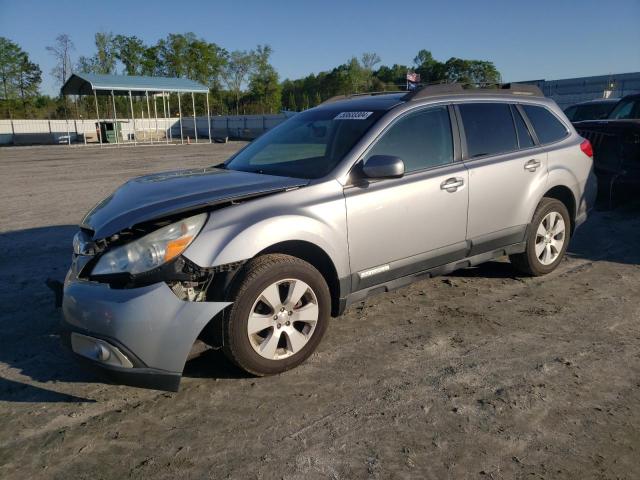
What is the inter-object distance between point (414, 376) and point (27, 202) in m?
9.71

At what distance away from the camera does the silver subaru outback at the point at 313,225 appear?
9.56 ft

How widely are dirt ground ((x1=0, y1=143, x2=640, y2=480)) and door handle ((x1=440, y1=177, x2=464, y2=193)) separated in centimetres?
106

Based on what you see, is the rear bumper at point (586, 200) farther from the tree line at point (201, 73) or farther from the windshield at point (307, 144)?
the tree line at point (201, 73)

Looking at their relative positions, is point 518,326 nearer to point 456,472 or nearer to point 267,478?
point 456,472

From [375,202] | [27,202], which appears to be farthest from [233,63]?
[375,202]

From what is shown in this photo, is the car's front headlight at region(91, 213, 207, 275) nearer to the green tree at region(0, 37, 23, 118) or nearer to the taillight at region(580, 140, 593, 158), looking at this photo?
the taillight at region(580, 140, 593, 158)

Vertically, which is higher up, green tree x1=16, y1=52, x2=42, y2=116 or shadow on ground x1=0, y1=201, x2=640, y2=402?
green tree x1=16, y1=52, x2=42, y2=116

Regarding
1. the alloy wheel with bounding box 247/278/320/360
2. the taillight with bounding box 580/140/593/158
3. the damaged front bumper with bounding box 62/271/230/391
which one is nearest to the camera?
the damaged front bumper with bounding box 62/271/230/391

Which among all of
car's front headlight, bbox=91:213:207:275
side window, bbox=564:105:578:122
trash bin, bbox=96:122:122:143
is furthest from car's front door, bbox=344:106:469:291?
trash bin, bbox=96:122:122:143

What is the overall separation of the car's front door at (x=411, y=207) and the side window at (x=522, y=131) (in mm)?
954

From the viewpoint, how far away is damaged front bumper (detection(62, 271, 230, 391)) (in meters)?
2.82

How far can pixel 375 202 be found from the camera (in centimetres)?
375

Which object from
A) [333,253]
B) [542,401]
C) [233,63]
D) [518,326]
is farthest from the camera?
[233,63]

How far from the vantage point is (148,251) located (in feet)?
9.64
